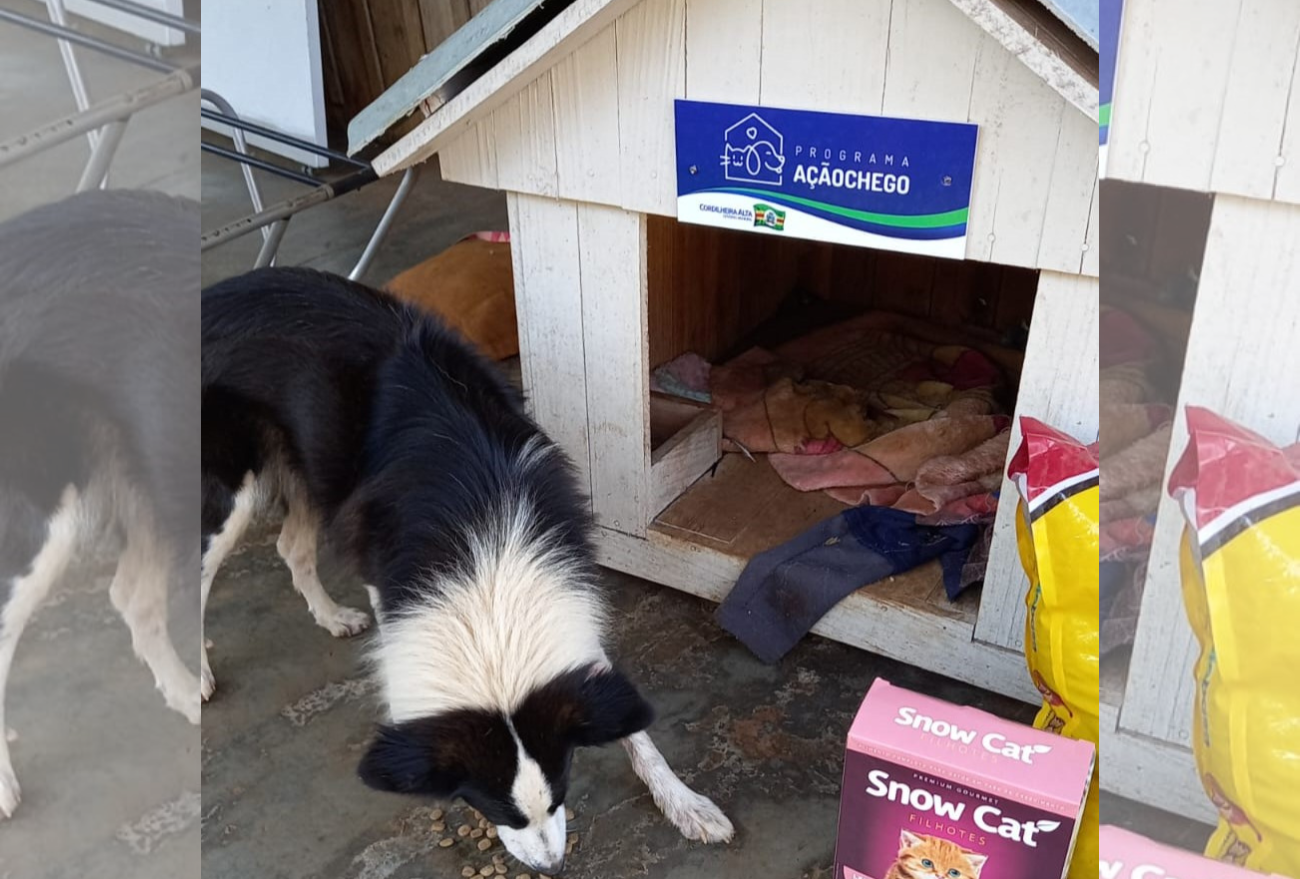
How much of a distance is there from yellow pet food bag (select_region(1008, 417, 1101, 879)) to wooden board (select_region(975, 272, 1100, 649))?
16 cm

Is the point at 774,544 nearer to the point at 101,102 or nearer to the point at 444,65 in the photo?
the point at 444,65

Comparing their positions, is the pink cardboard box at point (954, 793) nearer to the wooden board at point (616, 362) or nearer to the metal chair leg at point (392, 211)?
the wooden board at point (616, 362)

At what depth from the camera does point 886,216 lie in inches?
78.8

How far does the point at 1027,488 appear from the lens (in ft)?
5.93

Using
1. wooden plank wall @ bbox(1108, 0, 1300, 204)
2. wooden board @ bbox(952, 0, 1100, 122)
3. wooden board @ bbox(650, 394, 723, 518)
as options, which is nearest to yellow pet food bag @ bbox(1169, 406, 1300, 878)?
wooden plank wall @ bbox(1108, 0, 1300, 204)

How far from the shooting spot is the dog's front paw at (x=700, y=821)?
208cm

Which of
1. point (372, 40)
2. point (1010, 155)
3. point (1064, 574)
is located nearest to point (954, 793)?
point (1064, 574)

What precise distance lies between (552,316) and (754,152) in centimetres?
73

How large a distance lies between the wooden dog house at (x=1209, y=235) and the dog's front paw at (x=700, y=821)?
3.46 feet

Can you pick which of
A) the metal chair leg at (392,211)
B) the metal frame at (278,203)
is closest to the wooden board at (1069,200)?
the metal frame at (278,203)

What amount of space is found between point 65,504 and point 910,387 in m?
3.16

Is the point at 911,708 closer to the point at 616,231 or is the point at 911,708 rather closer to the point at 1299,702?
the point at 1299,702

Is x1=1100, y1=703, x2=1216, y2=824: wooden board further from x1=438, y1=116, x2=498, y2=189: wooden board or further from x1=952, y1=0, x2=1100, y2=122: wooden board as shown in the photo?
x1=438, y1=116, x2=498, y2=189: wooden board

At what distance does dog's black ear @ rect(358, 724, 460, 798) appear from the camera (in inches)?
66.9
